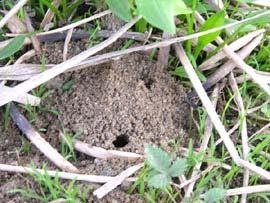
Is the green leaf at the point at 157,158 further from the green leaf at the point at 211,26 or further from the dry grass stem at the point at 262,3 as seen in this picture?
the dry grass stem at the point at 262,3

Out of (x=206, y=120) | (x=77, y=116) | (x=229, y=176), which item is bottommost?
(x=229, y=176)

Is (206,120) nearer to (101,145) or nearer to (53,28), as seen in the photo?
(101,145)

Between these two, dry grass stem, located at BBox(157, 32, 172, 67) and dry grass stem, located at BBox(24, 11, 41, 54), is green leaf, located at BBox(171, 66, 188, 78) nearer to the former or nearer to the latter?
dry grass stem, located at BBox(157, 32, 172, 67)

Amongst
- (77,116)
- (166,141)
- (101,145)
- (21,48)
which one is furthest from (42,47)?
(166,141)

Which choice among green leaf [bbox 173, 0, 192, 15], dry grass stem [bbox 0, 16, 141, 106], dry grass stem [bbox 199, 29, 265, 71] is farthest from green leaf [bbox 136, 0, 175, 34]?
dry grass stem [bbox 199, 29, 265, 71]

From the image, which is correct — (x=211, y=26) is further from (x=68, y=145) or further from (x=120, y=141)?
(x=68, y=145)
